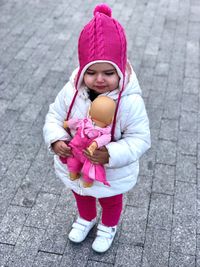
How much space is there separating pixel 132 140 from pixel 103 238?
1.04 meters

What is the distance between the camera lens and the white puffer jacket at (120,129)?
2123 millimetres

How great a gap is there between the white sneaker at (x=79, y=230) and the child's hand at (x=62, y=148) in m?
0.89

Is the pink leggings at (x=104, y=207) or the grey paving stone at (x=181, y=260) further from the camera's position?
the grey paving stone at (x=181, y=260)

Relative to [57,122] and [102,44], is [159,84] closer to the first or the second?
[57,122]

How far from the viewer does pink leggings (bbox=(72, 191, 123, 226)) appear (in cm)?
261

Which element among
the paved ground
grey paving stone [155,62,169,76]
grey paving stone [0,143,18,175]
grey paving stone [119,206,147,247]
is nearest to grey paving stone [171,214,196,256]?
the paved ground

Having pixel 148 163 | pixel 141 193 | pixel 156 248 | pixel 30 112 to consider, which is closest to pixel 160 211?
pixel 141 193

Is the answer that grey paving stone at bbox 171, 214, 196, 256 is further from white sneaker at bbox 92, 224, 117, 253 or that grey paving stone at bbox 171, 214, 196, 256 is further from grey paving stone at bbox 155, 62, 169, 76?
grey paving stone at bbox 155, 62, 169, 76

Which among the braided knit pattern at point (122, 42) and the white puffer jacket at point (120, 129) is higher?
the braided knit pattern at point (122, 42)

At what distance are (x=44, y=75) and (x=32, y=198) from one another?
2.15m

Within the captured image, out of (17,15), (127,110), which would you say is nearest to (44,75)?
(17,15)

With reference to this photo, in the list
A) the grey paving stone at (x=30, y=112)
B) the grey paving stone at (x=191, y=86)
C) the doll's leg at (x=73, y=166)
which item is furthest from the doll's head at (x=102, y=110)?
the grey paving stone at (x=191, y=86)

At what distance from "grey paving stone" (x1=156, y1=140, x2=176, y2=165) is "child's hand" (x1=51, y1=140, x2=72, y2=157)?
1656mm

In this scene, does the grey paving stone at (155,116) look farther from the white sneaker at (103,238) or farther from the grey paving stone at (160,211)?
the white sneaker at (103,238)
